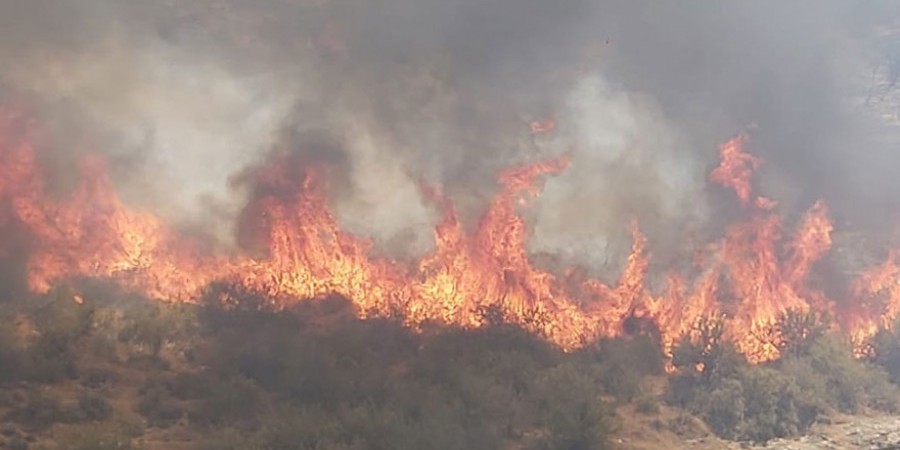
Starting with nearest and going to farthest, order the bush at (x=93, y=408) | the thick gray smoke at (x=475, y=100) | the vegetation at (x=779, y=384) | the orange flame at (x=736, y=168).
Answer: the bush at (x=93, y=408), the vegetation at (x=779, y=384), the thick gray smoke at (x=475, y=100), the orange flame at (x=736, y=168)

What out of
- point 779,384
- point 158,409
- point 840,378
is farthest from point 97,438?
point 840,378

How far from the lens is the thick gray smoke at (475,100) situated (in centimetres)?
2511

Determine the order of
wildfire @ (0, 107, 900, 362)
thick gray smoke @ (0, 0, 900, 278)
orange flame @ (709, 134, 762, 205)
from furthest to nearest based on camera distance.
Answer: orange flame @ (709, 134, 762, 205) → thick gray smoke @ (0, 0, 900, 278) → wildfire @ (0, 107, 900, 362)

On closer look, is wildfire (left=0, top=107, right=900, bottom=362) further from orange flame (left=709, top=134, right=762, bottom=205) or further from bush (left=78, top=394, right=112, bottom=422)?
bush (left=78, top=394, right=112, bottom=422)

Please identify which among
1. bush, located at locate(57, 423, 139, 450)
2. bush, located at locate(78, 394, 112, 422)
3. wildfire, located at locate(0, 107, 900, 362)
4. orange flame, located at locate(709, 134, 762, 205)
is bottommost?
bush, located at locate(57, 423, 139, 450)

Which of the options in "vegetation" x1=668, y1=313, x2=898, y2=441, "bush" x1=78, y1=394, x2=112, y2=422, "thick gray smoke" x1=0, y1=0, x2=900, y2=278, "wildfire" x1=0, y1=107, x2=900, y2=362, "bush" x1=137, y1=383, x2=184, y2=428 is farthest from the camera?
"thick gray smoke" x1=0, y1=0, x2=900, y2=278

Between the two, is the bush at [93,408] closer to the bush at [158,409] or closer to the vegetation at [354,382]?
the vegetation at [354,382]

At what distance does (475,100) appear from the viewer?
2902 cm

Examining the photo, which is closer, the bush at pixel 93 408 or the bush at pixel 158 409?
the bush at pixel 93 408

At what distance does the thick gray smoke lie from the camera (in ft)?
82.4

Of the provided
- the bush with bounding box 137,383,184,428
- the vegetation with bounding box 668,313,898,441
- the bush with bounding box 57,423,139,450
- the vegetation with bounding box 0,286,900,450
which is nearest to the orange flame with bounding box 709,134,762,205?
the vegetation with bounding box 668,313,898,441

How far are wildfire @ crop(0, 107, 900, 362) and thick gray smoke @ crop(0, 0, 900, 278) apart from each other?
774 millimetres

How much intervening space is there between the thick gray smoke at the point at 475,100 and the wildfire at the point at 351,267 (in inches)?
30.5

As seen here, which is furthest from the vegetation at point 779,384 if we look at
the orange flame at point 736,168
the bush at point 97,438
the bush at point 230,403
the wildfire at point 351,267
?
the bush at point 97,438
